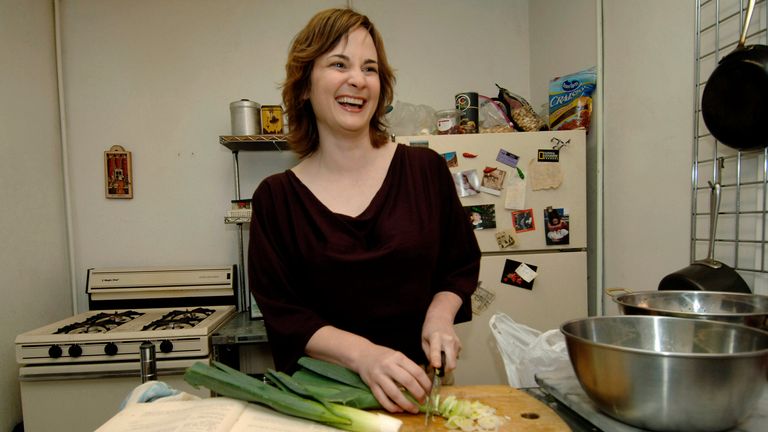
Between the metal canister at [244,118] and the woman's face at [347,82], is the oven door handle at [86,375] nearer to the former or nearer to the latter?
the metal canister at [244,118]

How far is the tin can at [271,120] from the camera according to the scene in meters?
2.11

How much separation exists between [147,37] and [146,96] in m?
0.31

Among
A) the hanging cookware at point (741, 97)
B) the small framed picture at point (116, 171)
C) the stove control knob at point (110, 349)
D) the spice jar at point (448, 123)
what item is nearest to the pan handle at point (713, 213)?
the hanging cookware at point (741, 97)

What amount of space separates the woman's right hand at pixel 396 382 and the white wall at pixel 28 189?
6.24 ft

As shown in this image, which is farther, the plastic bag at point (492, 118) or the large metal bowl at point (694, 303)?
the plastic bag at point (492, 118)

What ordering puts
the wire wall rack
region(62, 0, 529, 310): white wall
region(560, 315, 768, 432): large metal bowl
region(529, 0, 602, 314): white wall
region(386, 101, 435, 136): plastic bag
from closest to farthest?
region(560, 315, 768, 432): large metal bowl, the wire wall rack, region(529, 0, 602, 314): white wall, region(386, 101, 435, 136): plastic bag, region(62, 0, 529, 310): white wall

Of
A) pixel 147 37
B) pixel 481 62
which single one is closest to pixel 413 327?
pixel 481 62

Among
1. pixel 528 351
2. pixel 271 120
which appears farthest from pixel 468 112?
pixel 528 351

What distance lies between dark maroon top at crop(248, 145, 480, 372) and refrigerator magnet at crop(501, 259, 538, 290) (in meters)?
0.84

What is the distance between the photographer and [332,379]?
2.54ft

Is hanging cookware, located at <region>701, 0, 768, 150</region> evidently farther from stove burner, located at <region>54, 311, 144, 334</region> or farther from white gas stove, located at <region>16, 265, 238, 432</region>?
stove burner, located at <region>54, 311, 144, 334</region>

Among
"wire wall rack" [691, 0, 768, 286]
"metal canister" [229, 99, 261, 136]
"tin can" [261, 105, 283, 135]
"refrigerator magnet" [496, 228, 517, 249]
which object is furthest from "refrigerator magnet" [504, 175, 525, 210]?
"metal canister" [229, 99, 261, 136]

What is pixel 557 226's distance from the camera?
6.05 ft

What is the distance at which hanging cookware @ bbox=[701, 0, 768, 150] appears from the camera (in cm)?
97
